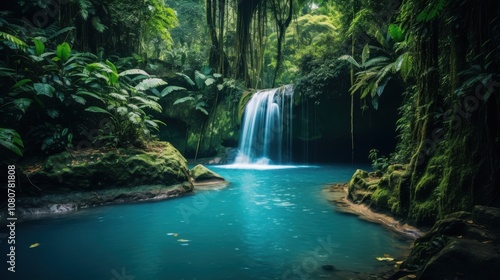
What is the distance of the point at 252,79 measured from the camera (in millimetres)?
16984

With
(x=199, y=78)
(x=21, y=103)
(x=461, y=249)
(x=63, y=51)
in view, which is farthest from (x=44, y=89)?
A: (x=199, y=78)

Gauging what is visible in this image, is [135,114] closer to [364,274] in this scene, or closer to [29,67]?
[29,67]

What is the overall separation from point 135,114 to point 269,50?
19.1m

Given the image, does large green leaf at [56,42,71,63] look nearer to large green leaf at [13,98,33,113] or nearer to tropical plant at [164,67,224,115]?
large green leaf at [13,98,33,113]

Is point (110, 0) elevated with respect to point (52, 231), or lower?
elevated

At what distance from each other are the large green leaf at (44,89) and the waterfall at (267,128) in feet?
31.2

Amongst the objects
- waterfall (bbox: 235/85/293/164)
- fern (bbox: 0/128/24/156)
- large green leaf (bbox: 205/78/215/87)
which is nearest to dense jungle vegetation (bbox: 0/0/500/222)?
fern (bbox: 0/128/24/156)

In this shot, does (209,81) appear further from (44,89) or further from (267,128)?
(44,89)

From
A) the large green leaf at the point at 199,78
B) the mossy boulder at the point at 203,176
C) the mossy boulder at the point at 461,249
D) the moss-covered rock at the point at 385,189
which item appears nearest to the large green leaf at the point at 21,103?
the mossy boulder at the point at 203,176

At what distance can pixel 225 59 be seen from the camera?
17156 millimetres

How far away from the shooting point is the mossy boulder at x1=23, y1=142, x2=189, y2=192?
6.39 metres

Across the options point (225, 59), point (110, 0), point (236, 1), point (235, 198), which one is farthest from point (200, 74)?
point (235, 198)

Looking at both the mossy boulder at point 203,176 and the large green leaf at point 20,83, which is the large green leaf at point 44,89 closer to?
the large green leaf at point 20,83

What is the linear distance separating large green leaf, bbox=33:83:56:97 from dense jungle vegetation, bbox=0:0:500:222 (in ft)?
0.06
